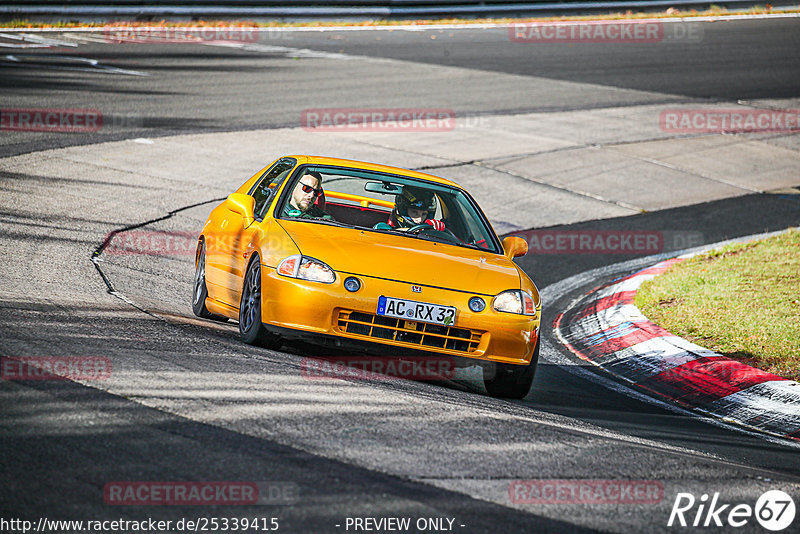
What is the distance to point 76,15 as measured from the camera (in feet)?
86.8

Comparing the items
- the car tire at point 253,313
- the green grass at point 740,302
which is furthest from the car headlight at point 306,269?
the green grass at point 740,302

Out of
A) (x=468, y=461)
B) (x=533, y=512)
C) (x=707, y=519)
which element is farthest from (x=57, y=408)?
(x=707, y=519)

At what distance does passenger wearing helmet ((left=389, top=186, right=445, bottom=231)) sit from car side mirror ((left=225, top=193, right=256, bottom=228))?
1.06 metres

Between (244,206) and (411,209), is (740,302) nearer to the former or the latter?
(411,209)

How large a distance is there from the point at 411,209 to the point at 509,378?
179 centimetres

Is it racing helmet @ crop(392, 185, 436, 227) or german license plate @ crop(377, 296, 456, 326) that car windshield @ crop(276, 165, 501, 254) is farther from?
german license plate @ crop(377, 296, 456, 326)

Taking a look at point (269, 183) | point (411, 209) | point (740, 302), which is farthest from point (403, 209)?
point (740, 302)

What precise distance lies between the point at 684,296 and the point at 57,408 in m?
6.85

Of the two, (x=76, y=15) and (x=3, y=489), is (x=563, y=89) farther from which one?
(x=3, y=489)

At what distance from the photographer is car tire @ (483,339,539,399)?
6805 millimetres

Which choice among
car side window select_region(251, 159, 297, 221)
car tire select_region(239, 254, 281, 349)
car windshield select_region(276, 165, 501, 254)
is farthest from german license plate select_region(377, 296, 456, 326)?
car side window select_region(251, 159, 297, 221)

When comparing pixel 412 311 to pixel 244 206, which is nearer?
pixel 412 311

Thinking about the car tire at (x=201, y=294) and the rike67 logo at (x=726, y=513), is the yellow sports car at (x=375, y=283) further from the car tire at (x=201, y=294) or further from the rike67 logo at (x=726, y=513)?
the rike67 logo at (x=726, y=513)

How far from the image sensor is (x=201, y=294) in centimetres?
826
